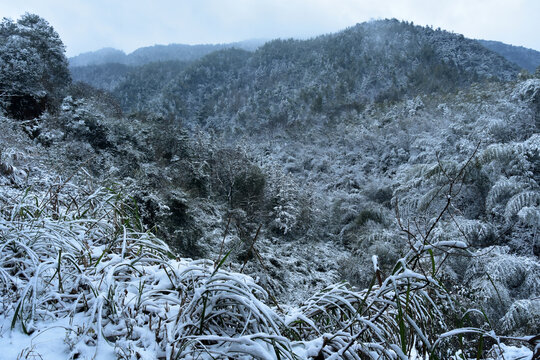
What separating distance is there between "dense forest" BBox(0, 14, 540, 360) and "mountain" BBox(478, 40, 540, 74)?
2827 centimetres

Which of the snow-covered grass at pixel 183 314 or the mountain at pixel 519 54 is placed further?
the mountain at pixel 519 54

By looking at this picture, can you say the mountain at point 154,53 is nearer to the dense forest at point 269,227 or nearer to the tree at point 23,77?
the dense forest at point 269,227

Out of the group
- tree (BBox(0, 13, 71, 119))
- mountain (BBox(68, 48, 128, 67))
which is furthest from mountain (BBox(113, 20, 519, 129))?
mountain (BBox(68, 48, 128, 67))

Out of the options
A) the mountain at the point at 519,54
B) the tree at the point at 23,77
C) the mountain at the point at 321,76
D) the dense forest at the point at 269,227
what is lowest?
the dense forest at the point at 269,227

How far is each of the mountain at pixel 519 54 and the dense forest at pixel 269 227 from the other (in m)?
28.3

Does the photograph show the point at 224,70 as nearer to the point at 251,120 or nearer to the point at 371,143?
the point at 251,120

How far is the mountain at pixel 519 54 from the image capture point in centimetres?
4641

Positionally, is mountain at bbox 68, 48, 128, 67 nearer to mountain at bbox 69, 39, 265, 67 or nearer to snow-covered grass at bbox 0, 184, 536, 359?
mountain at bbox 69, 39, 265, 67

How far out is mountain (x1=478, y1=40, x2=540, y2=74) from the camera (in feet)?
152

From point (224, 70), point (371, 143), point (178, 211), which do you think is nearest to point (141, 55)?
point (224, 70)

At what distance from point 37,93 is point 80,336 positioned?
1075 centimetres

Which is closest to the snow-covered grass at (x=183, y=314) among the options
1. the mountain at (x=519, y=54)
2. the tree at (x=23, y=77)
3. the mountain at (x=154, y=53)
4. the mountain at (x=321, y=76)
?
the tree at (x=23, y=77)

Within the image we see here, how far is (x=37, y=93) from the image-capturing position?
890 cm

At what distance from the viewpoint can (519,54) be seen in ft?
166
